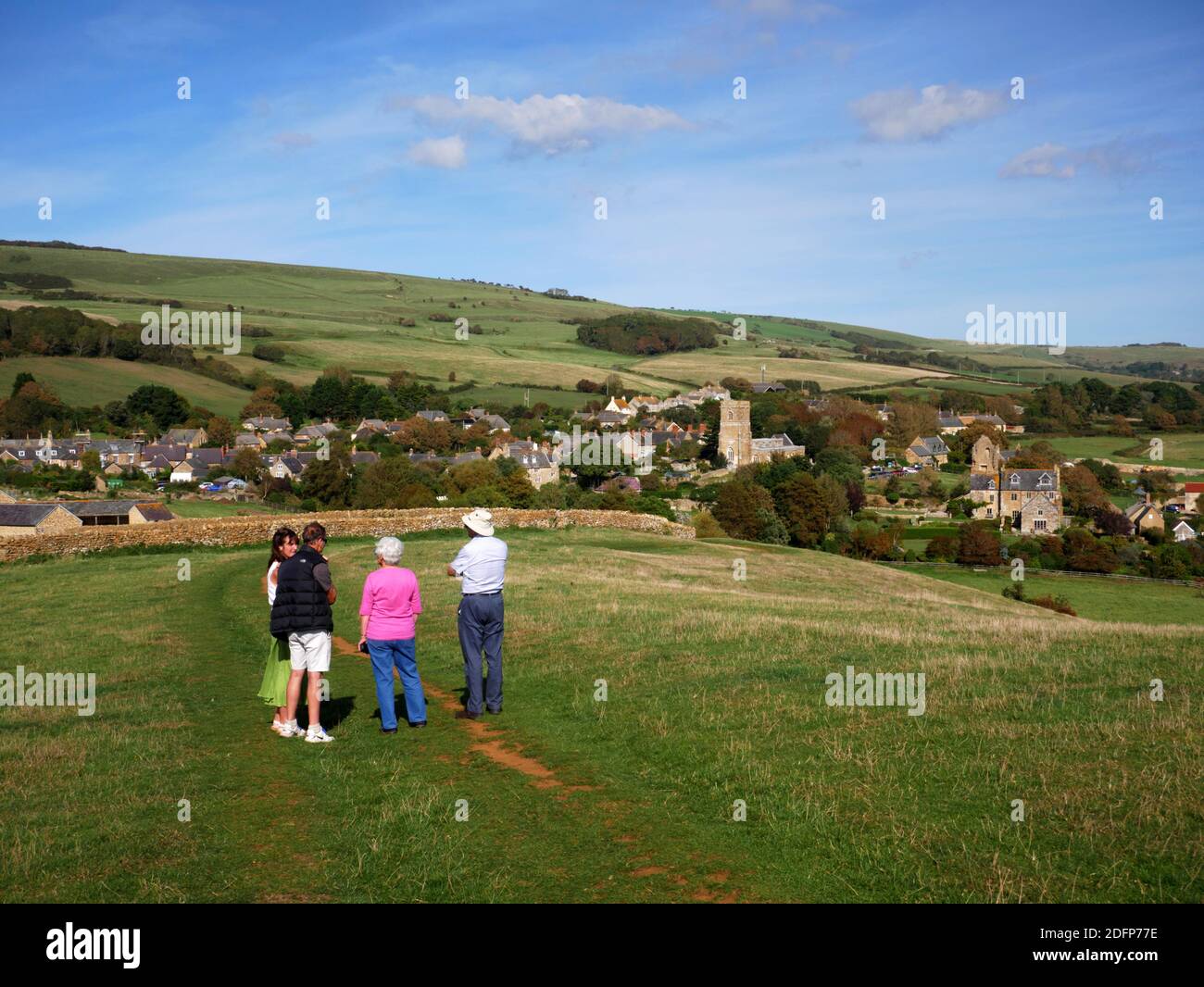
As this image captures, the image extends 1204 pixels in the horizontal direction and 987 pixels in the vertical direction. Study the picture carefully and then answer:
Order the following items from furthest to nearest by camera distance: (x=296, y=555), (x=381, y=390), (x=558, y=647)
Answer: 1. (x=381, y=390)
2. (x=558, y=647)
3. (x=296, y=555)

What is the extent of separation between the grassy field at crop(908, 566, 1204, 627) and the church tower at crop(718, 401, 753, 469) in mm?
61587

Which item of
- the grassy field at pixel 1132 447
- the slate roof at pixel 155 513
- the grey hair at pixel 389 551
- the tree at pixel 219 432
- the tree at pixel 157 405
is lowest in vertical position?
the slate roof at pixel 155 513

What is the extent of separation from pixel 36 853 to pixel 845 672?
33.2ft

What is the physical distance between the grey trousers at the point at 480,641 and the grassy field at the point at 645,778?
1.19 feet

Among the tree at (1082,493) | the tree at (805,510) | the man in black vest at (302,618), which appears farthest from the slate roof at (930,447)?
the man in black vest at (302,618)

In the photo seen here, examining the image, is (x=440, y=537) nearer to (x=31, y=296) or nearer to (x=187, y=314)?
(x=187, y=314)

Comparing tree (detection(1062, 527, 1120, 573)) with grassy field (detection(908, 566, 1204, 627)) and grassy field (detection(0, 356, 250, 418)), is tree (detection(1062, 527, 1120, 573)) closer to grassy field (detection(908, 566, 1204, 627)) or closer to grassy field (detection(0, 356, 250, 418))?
grassy field (detection(908, 566, 1204, 627))

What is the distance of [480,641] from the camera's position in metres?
13.4

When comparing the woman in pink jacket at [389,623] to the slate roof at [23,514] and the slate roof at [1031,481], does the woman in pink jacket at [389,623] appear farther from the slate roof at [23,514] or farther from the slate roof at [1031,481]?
the slate roof at [1031,481]

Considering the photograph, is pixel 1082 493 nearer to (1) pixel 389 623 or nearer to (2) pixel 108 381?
(1) pixel 389 623

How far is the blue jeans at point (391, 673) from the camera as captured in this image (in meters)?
12.7

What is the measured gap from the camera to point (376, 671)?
1273 cm

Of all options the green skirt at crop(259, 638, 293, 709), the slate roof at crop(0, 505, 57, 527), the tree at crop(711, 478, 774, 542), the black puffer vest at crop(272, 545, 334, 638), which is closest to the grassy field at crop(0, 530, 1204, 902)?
the green skirt at crop(259, 638, 293, 709)

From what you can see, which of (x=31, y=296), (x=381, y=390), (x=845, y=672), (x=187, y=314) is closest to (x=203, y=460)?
(x=381, y=390)
